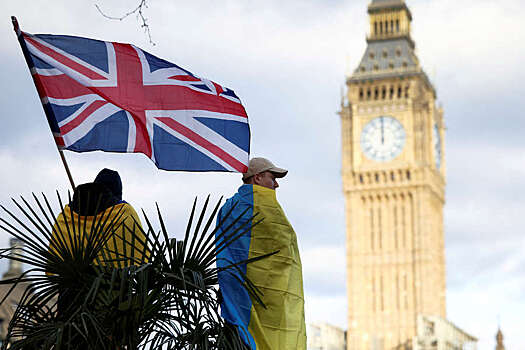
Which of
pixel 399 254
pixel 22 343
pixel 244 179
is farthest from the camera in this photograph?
pixel 399 254

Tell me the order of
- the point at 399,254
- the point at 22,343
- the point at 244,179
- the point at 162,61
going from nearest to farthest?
the point at 22,343 < the point at 244,179 < the point at 162,61 < the point at 399,254

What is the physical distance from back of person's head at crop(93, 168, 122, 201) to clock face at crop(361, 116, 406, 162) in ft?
194

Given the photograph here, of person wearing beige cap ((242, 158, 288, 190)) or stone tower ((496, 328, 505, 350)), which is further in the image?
stone tower ((496, 328, 505, 350))

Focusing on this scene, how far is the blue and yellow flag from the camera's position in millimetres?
6215

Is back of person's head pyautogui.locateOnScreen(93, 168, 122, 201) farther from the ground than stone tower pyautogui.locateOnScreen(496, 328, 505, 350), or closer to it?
closer to it

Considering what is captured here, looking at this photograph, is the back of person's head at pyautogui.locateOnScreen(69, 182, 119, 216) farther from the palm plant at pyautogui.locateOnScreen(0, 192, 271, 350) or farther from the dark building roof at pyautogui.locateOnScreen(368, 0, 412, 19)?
the dark building roof at pyautogui.locateOnScreen(368, 0, 412, 19)

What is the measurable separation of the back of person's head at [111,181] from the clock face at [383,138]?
58986 millimetres

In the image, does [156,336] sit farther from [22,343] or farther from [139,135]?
[139,135]

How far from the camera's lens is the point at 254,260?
6.17 m

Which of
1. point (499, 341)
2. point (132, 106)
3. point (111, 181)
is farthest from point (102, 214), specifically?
point (499, 341)

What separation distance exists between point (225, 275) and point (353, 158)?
5995cm

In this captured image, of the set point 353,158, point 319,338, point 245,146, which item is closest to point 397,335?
point 319,338

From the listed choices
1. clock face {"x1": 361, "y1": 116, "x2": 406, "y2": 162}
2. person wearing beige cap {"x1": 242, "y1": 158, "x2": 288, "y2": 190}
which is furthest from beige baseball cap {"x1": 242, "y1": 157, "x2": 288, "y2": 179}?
clock face {"x1": 361, "y1": 116, "x2": 406, "y2": 162}

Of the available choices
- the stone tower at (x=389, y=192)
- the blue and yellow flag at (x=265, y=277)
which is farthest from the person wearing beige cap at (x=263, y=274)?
the stone tower at (x=389, y=192)
